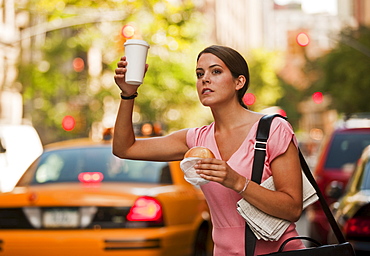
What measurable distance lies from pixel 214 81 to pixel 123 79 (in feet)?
1.23

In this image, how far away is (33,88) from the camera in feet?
93.7

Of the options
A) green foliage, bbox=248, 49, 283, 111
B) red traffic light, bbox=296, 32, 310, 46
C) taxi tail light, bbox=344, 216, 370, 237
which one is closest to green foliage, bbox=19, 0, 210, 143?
red traffic light, bbox=296, 32, 310, 46

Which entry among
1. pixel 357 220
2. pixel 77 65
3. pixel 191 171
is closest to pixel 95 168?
pixel 357 220

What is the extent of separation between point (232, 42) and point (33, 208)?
93299mm

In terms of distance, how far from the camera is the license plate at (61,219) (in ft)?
22.1

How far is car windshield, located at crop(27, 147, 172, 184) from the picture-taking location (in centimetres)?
749

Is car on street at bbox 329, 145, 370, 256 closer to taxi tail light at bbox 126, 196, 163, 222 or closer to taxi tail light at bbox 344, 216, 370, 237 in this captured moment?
taxi tail light at bbox 344, 216, 370, 237

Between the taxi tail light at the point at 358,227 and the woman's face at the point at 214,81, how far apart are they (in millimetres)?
2838

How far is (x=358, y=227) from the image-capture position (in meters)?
5.80

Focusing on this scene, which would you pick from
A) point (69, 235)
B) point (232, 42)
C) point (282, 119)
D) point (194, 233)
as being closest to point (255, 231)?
point (282, 119)

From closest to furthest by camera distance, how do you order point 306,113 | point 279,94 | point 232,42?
1. point 279,94
2. point 232,42
3. point 306,113

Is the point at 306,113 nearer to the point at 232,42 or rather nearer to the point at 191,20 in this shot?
the point at 232,42

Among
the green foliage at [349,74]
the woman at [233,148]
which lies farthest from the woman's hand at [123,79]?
the green foliage at [349,74]

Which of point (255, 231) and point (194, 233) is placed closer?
point (255, 231)
